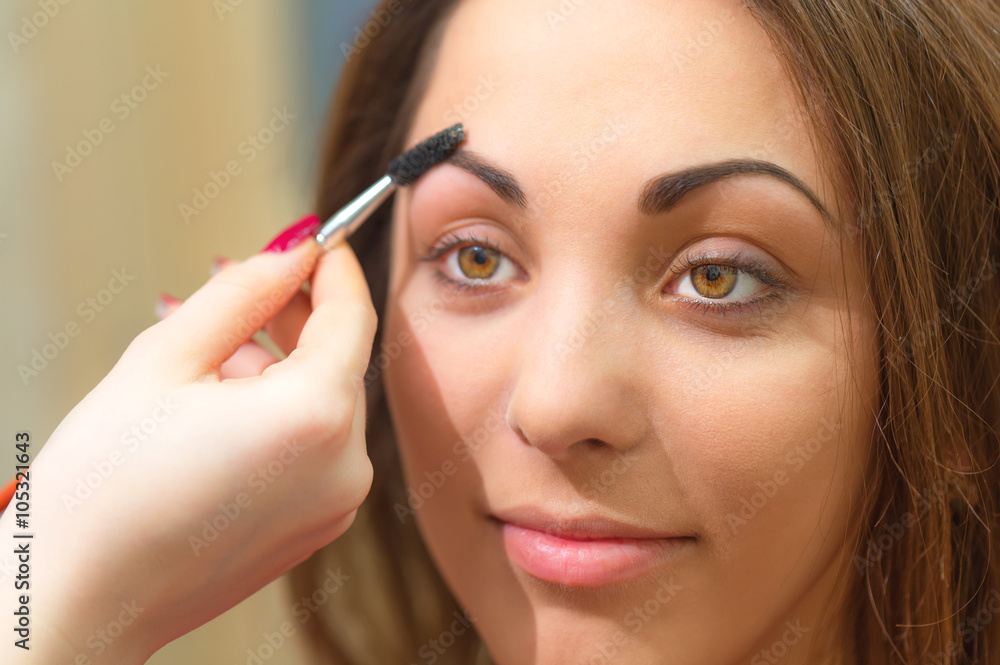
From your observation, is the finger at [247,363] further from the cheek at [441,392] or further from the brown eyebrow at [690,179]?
the brown eyebrow at [690,179]

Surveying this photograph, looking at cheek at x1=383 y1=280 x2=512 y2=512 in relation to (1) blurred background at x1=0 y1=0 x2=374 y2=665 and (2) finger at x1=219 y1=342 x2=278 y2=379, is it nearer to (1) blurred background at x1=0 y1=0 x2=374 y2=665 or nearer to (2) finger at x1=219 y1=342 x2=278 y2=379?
(2) finger at x1=219 y1=342 x2=278 y2=379

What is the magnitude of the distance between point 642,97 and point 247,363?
0.49m

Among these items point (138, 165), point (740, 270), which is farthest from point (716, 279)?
point (138, 165)

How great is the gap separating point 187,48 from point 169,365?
0.89 meters

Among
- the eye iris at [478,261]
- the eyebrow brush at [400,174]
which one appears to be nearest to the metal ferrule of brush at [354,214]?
the eyebrow brush at [400,174]

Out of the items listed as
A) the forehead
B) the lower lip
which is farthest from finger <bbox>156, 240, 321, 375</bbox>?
the lower lip

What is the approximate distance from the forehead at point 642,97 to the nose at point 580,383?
4.5 inches

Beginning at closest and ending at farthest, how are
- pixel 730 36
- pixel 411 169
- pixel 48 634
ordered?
pixel 48 634 < pixel 730 36 < pixel 411 169

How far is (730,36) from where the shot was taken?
69 centimetres

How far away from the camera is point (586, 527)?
687 millimetres

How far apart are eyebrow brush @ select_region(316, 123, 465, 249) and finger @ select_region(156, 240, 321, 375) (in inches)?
1.0

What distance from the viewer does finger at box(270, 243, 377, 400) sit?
65cm

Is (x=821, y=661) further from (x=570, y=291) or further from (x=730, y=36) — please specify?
(x=730, y=36)

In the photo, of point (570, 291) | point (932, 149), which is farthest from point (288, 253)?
point (932, 149)
